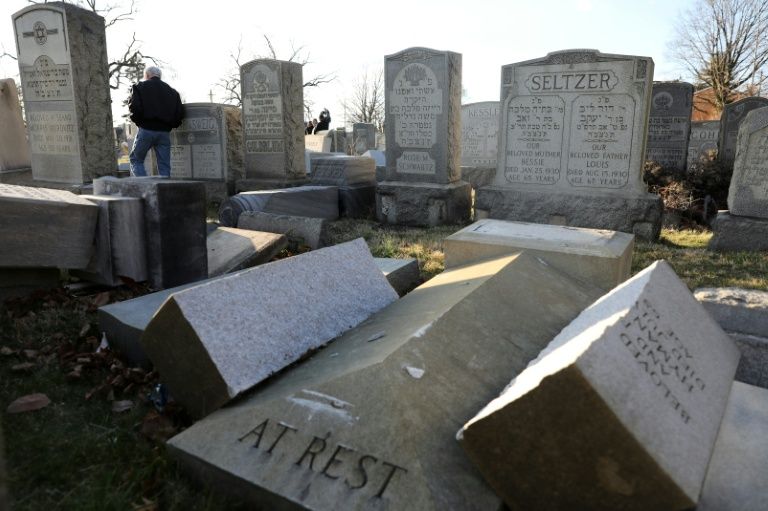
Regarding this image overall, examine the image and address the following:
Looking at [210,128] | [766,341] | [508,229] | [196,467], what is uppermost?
[210,128]

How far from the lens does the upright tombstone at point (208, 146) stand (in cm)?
933

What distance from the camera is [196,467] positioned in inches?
73.8

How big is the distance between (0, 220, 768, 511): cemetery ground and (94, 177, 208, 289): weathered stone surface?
0.21 m

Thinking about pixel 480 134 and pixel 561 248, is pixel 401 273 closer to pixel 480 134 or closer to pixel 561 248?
pixel 561 248

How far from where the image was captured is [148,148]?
325 inches

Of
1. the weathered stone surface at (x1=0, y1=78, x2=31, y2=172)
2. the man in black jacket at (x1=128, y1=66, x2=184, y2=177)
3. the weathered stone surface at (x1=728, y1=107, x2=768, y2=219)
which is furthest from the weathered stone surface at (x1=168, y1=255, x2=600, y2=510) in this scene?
the weathered stone surface at (x1=0, y1=78, x2=31, y2=172)

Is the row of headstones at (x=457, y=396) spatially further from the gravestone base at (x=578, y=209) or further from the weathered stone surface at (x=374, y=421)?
the gravestone base at (x=578, y=209)

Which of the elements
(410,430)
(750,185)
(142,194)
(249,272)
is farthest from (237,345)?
(750,185)

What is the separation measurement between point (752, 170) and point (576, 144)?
6.15ft

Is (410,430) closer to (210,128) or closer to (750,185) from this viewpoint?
(750,185)

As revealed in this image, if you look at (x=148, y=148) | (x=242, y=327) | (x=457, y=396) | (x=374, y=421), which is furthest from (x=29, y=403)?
(x=148, y=148)

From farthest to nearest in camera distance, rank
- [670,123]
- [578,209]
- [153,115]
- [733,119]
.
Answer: [733,119] → [670,123] → [153,115] → [578,209]

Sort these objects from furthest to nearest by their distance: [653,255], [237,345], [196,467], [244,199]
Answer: [244,199]
[653,255]
[237,345]
[196,467]

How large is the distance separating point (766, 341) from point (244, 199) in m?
4.98
